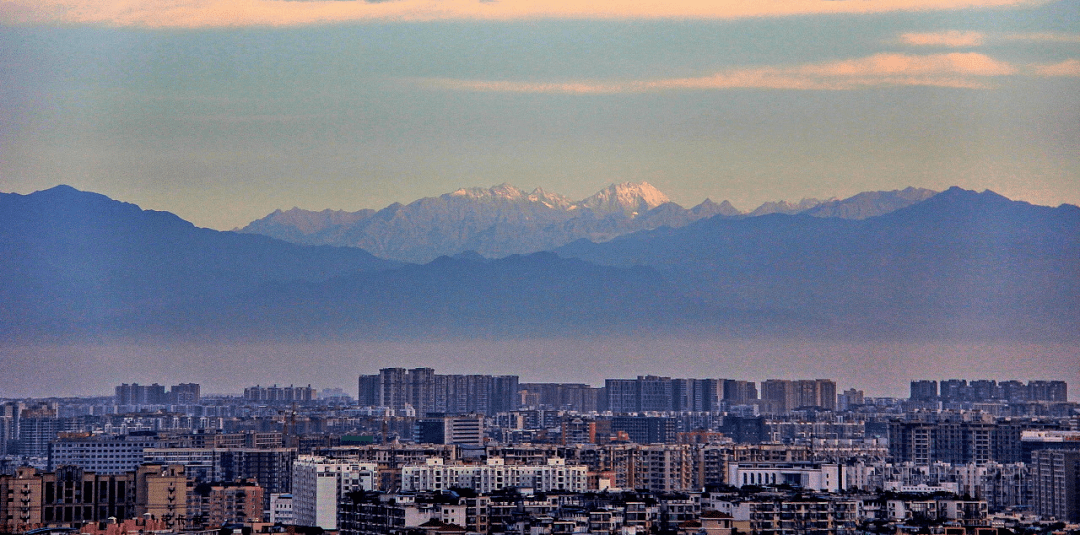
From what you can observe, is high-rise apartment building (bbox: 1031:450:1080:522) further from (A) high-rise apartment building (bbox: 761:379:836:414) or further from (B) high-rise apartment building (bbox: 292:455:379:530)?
(A) high-rise apartment building (bbox: 761:379:836:414)

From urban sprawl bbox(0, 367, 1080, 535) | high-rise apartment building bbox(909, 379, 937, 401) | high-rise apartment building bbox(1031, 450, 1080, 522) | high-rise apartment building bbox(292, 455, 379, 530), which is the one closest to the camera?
urban sprawl bbox(0, 367, 1080, 535)

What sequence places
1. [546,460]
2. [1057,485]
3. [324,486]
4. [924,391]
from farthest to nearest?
[924,391] < [546,460] < [1057,485] < [324,486]

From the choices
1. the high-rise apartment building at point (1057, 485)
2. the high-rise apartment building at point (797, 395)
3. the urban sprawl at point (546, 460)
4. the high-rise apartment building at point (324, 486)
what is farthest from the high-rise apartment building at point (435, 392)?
the high-rise apartment building at point (324, 486)

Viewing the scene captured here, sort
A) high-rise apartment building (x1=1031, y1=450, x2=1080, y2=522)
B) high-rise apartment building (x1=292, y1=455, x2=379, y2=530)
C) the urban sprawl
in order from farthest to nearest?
high-rise apartment building (x1=1031, y1=450, x2=1080, y2=522), high-rise apartment building (x1=292, y1=455, x2=379, y2=530), the urban sprawl

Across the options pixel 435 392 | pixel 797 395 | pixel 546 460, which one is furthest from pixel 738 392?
pixel 546 460

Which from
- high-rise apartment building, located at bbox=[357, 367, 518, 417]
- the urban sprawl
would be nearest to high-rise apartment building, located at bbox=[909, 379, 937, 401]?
the urban sprawl

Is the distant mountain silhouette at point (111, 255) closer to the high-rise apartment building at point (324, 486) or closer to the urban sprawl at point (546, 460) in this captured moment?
the urban sprawl at point (546, 460)

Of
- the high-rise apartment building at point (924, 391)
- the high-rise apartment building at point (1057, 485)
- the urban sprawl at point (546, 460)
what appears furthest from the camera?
the high-rise apartment building at point (924, 391)

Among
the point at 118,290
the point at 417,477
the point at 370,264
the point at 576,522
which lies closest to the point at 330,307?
the point at 370,264

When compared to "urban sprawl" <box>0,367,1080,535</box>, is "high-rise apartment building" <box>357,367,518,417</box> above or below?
above

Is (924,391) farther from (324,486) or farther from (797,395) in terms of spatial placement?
(324,486)
